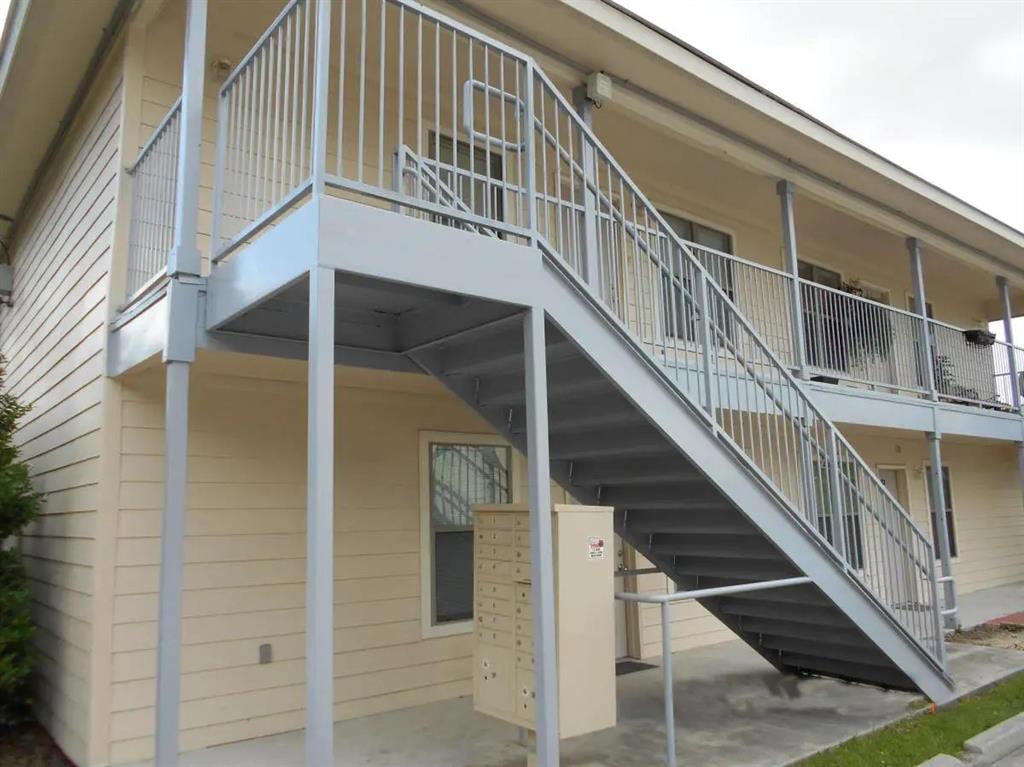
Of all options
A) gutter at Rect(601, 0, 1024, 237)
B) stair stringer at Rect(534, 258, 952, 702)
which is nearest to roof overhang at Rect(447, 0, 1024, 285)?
gutter at Rect(601, 0, 1024, 237)

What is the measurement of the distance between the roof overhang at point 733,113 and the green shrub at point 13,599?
468 centimetres

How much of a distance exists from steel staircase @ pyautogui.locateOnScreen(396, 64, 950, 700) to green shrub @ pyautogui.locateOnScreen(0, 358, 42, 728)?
10.5 ft

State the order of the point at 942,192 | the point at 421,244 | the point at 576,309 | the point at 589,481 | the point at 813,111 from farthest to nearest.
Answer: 1. the point at 942,192
2. the point at 813,111
3. the point at 589,481
4. the point at 576,309
5. the point at 421,244

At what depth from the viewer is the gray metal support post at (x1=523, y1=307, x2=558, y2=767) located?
11.5ft

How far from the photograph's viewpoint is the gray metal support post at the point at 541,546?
3518 millimetres

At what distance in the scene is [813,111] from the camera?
7.70 meters

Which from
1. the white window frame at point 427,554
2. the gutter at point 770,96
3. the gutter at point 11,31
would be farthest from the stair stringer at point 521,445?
the gutter at point 11,31

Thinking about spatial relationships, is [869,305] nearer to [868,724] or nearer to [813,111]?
[813,111]

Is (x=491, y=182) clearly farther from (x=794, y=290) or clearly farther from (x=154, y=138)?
(x=794, y=290)

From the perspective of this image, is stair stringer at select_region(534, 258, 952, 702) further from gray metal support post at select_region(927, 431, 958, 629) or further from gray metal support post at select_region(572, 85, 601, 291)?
gray metal support post at select_region(927, 431, 958, 629)

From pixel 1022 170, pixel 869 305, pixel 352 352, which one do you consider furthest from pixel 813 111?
pixel 1022 170

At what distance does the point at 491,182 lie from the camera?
155 inches

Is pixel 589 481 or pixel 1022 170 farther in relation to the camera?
pixel 1022 170

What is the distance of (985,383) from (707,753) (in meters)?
8.71
